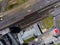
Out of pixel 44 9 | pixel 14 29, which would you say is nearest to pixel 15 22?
pixel 14 29

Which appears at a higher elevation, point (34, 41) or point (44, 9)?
point (44, 9)

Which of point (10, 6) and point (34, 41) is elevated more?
point (10, 6)

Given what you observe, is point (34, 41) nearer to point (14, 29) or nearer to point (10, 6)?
point (14, 29)

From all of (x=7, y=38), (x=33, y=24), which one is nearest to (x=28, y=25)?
(x=33, y=24)

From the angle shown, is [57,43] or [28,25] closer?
[57,43]

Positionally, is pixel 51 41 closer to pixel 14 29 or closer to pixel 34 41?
pixel 34 41

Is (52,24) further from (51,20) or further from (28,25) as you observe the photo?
(28,25)

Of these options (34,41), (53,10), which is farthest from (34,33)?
(53,10)

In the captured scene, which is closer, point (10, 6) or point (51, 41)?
point (51, 41)
